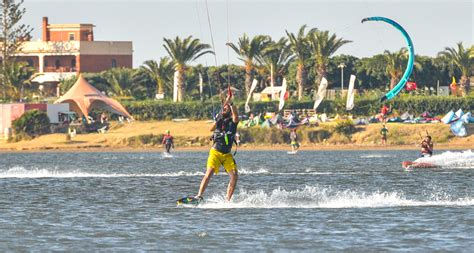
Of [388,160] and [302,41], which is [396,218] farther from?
[302,41]

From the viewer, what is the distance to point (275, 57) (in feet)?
354

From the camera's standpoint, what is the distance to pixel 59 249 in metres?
22.5

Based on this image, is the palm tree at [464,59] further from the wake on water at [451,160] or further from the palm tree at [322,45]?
the wake on water at [451,160]

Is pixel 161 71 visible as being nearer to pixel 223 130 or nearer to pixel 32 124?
pixel 32 124

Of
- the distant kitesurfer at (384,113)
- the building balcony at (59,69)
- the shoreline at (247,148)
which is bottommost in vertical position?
the shoreline at (247,148)

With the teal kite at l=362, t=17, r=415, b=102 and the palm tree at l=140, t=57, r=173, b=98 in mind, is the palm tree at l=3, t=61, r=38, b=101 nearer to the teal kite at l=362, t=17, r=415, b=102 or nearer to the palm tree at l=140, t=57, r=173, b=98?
the palm tree at l=140, t=57, r=173, b=98

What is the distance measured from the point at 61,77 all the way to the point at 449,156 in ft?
291

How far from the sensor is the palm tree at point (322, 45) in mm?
103250

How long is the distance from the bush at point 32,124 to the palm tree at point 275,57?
2302cm

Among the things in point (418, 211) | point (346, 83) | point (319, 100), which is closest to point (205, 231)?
point (418, 211)

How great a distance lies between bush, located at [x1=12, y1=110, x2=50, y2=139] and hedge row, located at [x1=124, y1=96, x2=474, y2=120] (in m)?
8.85

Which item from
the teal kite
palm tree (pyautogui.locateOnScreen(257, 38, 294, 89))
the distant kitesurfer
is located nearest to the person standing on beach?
the teal kite

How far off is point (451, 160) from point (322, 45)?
170 ft

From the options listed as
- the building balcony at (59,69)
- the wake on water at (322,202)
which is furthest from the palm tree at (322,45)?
the wake on water at (322,202)
